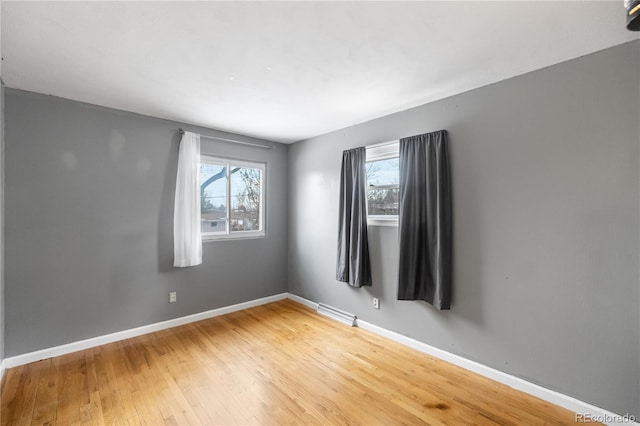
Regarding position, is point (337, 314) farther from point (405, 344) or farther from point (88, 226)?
point (88, 226)

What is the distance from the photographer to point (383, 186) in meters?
3.27

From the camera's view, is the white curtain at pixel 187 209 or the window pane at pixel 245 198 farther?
the window pane at pixel 245 198

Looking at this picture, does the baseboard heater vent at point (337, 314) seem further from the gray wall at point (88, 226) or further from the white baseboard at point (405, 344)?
the gray wall at point (88, 226)

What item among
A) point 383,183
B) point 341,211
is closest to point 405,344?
point 341,211

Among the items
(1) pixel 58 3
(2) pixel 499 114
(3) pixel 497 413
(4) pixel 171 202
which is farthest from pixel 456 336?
(1) pixel 58 3

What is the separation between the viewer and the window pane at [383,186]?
10.3 ft

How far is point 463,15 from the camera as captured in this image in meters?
1.56

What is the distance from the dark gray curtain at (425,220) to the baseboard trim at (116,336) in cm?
238

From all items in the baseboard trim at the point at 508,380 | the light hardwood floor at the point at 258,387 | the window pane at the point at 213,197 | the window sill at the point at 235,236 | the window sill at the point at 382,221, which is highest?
the window pane at the point at 213,197

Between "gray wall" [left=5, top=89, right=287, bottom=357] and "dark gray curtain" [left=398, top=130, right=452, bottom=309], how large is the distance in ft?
8.28

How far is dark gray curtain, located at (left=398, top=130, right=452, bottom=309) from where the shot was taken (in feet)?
8.49

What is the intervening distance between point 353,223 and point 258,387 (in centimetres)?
196

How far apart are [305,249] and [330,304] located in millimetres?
914

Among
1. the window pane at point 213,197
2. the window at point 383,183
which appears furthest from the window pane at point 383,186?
the window pane at point 213,197
